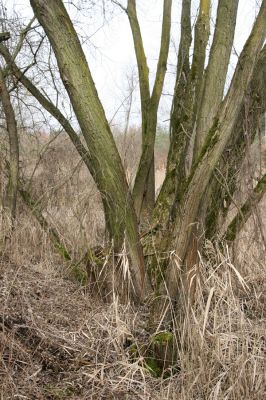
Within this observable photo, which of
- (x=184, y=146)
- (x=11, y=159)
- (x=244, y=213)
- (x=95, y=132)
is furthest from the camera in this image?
(x=11, y=159)

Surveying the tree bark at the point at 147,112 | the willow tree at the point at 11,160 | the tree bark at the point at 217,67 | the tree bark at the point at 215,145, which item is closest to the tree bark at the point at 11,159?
the willow tree at the point at 11,160

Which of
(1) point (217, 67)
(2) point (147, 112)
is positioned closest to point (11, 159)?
(2) point (147, 112)

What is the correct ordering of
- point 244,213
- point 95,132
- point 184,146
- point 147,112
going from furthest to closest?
point 147,112 → point 184,146 → point 244,213 → point 95,132

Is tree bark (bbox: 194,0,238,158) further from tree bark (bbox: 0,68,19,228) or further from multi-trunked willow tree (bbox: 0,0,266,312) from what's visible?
tree bark (bbox: 0,68,19,228)

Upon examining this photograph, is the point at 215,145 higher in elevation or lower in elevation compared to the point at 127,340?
higher

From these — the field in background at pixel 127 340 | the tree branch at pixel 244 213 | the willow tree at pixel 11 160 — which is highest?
the willow tree at pixel 11 160

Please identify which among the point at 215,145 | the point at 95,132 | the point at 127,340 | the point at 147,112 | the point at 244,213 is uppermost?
the point at 147,112

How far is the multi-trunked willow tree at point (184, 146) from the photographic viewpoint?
2.85 metres

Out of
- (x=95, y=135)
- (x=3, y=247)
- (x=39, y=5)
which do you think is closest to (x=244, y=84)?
(x=95, y=135)

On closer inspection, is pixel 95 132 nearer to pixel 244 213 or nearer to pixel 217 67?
pixel 217 67

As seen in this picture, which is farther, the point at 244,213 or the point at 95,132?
the point at 244,213

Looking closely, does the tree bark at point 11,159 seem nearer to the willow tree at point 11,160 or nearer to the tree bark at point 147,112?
the willow tree at point 11,160

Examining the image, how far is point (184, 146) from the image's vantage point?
4.28 meters

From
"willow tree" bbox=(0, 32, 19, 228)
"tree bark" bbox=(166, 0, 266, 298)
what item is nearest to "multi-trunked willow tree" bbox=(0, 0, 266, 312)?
"tree bark" bbox=(166, 0, 266, 298)
